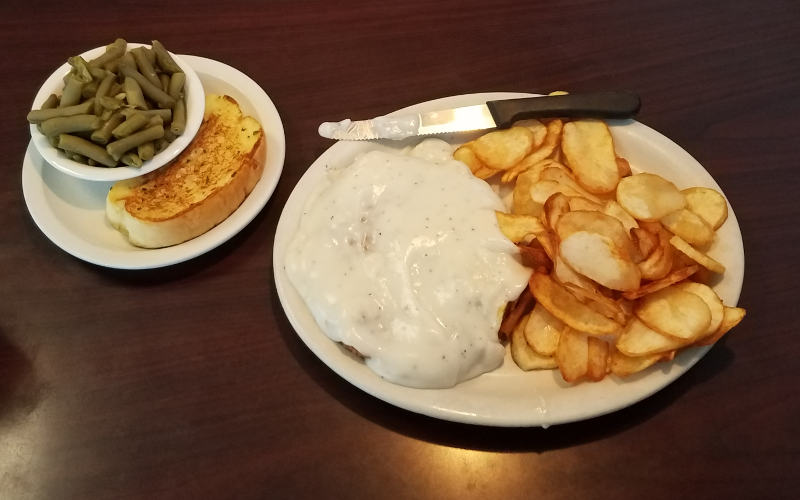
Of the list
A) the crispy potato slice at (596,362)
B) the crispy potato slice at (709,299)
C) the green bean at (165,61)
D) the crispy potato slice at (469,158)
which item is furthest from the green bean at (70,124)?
the crispy potato slice at (709,299)

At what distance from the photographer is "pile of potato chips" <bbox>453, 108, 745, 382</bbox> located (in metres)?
1.05

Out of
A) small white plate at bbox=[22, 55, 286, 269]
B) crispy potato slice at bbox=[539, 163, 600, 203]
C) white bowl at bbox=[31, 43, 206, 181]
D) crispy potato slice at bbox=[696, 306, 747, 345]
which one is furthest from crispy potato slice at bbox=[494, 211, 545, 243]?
white bowl at bbox=[31, 43, 206, 181]

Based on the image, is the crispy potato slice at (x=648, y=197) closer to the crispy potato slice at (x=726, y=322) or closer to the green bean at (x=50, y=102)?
the crispy potato slice at (x=726, y=322)

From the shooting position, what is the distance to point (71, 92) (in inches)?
53.7

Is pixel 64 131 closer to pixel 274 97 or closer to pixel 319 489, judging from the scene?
pixel 274 97

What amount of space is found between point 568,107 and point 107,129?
3.27 feet

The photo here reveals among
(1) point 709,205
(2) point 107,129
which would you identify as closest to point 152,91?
(2) point 107,129

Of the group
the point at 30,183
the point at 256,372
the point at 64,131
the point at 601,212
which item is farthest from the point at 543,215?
the point at 30,183

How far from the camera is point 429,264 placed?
1.16 m

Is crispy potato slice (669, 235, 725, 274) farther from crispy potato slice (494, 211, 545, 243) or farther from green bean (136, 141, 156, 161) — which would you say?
green bean (136, 141, 156, 161)

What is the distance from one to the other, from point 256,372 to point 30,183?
0.72 meters

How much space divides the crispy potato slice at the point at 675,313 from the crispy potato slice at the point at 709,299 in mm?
17

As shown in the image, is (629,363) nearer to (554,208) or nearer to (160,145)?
(554,208)

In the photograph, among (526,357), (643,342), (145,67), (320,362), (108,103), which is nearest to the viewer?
(643,342)
